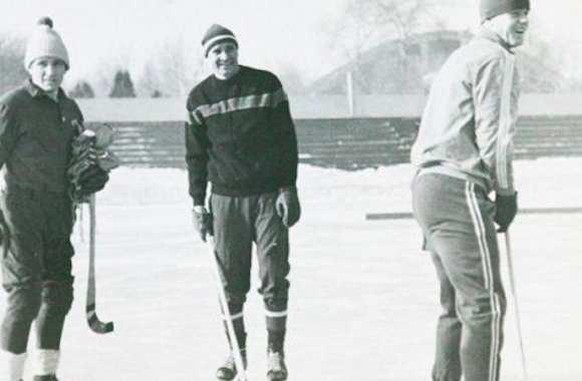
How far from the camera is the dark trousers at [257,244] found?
2740mm

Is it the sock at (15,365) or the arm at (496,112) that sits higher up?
the arm at (496,112)

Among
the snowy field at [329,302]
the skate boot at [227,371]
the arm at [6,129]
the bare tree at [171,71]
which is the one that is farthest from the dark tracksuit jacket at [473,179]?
the bare tree at [171,71]

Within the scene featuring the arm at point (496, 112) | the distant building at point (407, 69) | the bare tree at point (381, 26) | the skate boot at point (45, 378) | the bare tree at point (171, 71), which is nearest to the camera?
the arm at point (496, 112)

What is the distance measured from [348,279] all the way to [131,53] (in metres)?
4.10

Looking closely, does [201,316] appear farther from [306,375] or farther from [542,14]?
[542,14]

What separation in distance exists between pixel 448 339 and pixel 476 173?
0.43 m

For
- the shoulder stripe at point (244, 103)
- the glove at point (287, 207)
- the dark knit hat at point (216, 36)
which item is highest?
the dark knit hat at point (216, 36)

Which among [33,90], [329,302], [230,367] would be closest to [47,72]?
[33,90]

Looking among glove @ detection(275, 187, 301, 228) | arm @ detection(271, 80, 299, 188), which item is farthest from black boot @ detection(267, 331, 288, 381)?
arm @ detection(271, 80, 299, 188)

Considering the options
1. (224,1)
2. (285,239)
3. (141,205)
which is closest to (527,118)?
(141,205)

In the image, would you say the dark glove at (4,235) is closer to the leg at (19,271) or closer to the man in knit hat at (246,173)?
the leg at (19,271)

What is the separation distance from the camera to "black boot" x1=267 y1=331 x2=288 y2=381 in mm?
2713

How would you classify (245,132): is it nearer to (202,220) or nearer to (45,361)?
(202,220)

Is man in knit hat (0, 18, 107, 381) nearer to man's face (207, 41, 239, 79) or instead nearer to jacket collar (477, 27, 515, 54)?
man's face (207, 41, 239, 79)
